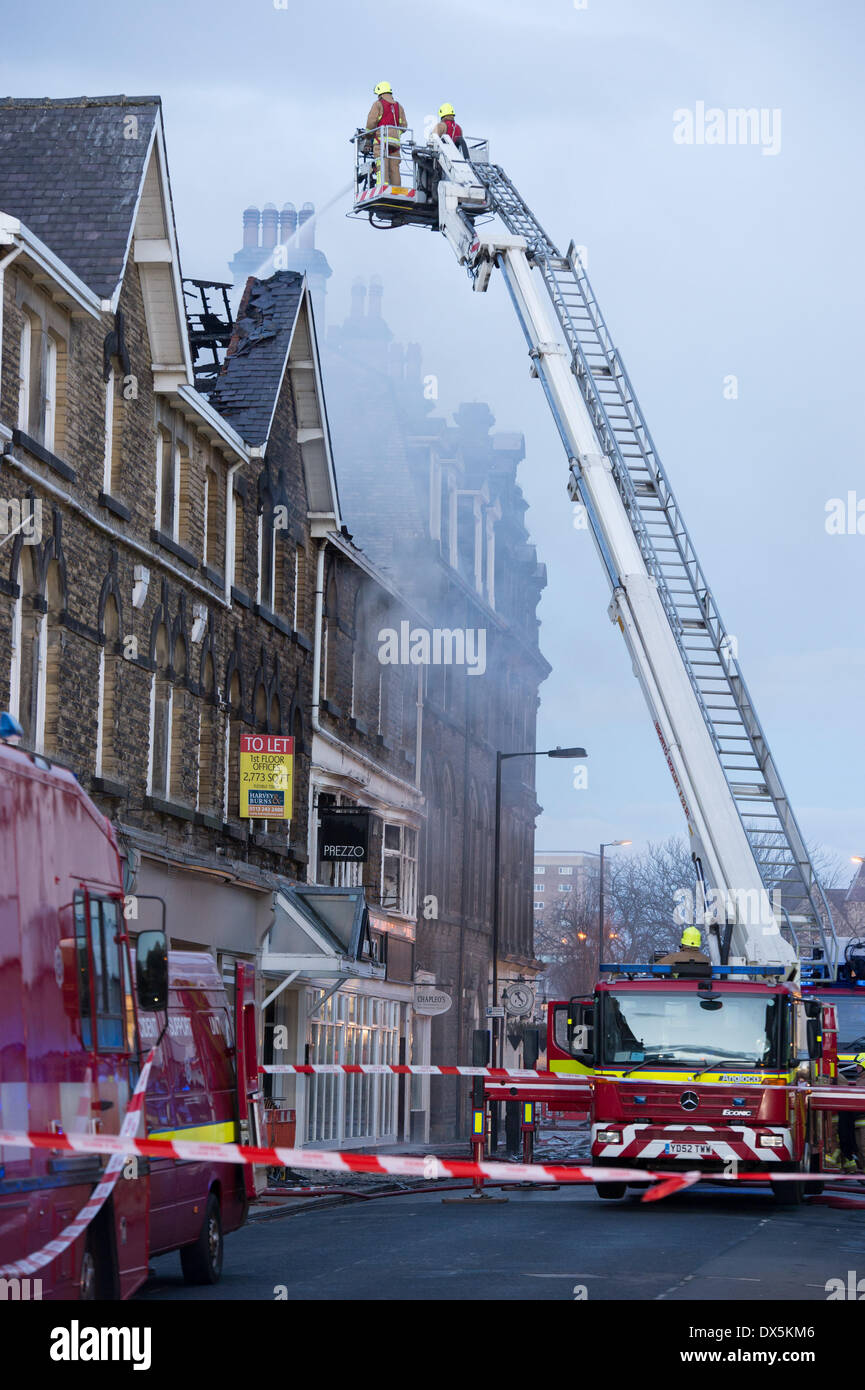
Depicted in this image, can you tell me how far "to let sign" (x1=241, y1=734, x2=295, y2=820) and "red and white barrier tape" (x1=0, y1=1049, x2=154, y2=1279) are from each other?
60.7 feet

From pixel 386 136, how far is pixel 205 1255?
16.1 metres

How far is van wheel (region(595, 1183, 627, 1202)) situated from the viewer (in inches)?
851

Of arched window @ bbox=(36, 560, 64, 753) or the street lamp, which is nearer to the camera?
arched window @ bbox=(36, 560, 64, 753)

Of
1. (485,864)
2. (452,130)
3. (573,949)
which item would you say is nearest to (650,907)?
(573,949)

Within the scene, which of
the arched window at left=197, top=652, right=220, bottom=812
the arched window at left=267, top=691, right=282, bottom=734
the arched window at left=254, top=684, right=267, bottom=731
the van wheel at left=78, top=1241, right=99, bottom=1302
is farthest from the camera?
the arched window at left=267, top=691, right=282, bottom=734

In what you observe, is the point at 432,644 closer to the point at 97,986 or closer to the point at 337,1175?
the point at 337,1175

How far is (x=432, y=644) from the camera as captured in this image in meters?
45.1

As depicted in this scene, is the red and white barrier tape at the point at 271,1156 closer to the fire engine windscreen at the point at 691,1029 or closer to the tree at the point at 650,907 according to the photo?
the fire engine windscreen at the point at 691,1029

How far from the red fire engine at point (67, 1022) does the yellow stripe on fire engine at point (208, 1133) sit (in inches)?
12.8

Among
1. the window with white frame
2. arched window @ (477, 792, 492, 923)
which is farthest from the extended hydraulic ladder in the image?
arched window @ (477, 792, 492, 923)

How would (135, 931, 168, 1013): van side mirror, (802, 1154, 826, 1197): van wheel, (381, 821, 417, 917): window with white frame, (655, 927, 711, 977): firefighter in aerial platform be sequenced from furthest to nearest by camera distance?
(381, 821, 417, 917): window with white frame, (802, 1154, 826, 1197): van wheel, (655, 927, 711, 977): firefighter in aerial platform, (135, 931, 168, 1013): van side mirror

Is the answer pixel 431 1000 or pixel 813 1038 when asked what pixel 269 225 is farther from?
pixel 813 1038

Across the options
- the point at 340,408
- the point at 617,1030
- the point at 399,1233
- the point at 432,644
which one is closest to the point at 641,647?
A: the point at 617,1030

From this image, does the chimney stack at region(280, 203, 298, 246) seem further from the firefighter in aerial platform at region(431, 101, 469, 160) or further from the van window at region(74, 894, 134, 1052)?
the van window at region(74, 894, 134, 1052)
